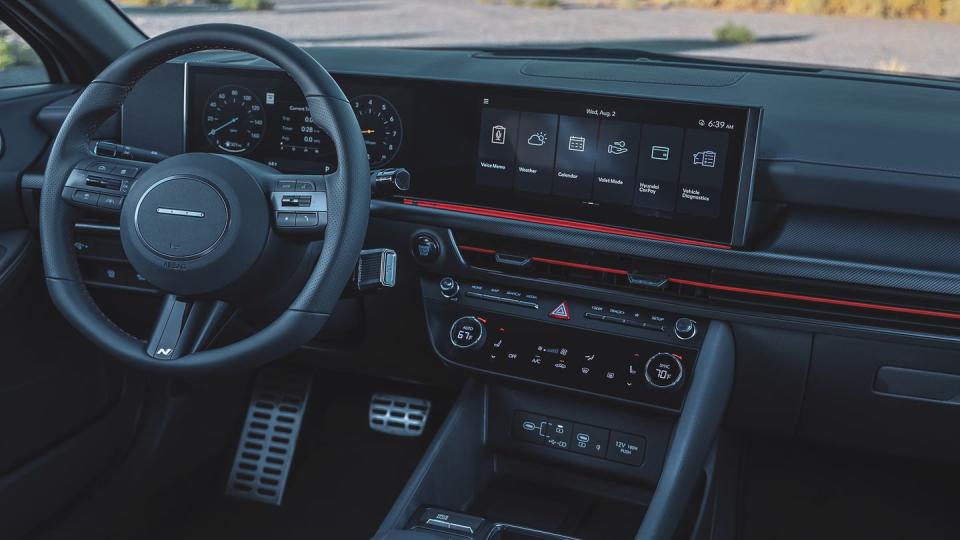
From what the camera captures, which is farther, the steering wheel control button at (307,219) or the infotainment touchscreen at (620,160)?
the infotainment touchscreen at (620,160)

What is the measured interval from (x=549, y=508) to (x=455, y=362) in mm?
409

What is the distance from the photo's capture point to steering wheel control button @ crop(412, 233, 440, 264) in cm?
219

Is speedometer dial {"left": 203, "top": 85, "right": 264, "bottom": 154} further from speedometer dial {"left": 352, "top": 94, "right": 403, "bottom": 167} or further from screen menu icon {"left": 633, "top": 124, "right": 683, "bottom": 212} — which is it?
screen menu icon {"left": 633, "top": 124, "right": 683, "bottom": 212}

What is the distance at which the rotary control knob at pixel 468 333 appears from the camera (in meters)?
2.20

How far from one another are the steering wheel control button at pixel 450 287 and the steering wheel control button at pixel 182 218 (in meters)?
0.69

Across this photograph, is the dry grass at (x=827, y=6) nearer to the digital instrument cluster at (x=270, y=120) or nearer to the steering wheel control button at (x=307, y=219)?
the digital instrument cluster at (x=270, y=120)

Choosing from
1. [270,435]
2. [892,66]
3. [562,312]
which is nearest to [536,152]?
[562,312]

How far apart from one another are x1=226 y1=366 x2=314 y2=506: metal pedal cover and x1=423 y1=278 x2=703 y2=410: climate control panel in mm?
773

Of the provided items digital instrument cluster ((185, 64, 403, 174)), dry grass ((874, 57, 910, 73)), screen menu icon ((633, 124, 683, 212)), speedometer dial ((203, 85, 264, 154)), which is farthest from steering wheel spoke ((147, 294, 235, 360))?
dry grass ((874, 57, 910, 73))

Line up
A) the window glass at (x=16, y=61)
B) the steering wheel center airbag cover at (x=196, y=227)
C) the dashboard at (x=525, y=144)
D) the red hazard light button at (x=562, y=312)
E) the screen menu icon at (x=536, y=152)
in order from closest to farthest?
the steering wheel center airbag cover at (x=196, y=227)
the dashboard at (x=525, y=144)
the screen menu icon at (x=536, y=152)
the red hazard light button at (x=562, y=312)
the window glass at (x=16, y=61)

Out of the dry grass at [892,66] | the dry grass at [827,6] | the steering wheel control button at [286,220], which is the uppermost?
the dry grass at [827,6]

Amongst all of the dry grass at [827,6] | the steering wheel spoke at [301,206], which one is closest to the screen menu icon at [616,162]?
the steering wheel spoke at [301,206]

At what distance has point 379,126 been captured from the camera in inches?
84.4

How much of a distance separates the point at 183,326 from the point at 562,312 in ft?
2.68
